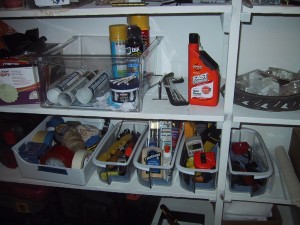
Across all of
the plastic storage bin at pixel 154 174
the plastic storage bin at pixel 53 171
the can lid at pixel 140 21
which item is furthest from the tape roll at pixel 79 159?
the can lid at pixel 140 21

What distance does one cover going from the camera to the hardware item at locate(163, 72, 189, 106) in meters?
0.93

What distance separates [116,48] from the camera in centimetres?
94

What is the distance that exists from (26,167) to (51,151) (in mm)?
124

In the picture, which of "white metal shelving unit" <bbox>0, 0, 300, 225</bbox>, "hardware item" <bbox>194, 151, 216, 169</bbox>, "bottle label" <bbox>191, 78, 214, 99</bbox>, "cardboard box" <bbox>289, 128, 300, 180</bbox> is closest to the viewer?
"white metal shelving unit" <bbox>0, 0, 300, 225</bbox>

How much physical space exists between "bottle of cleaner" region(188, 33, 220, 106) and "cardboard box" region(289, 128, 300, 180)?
451mm

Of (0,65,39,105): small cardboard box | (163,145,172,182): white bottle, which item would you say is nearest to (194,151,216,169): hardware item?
(163,145,172,182): white bottle

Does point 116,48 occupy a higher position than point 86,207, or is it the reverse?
point 116,48

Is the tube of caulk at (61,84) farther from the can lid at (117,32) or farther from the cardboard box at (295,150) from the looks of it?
the cardboard box at (295,150)

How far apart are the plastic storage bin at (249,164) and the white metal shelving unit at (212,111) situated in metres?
0.03

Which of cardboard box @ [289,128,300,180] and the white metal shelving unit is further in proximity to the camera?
cardboard box @ [289,128,300,180]

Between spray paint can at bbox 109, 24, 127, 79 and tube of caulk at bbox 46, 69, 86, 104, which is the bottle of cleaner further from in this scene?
tube of caulk at bbox 46, 69, 86, 104

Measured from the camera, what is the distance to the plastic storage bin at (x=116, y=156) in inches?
40.9

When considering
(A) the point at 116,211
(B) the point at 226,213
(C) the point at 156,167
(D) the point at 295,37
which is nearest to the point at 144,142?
(C) the point at 156,167

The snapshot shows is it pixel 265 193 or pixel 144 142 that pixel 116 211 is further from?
pixel 265 193
